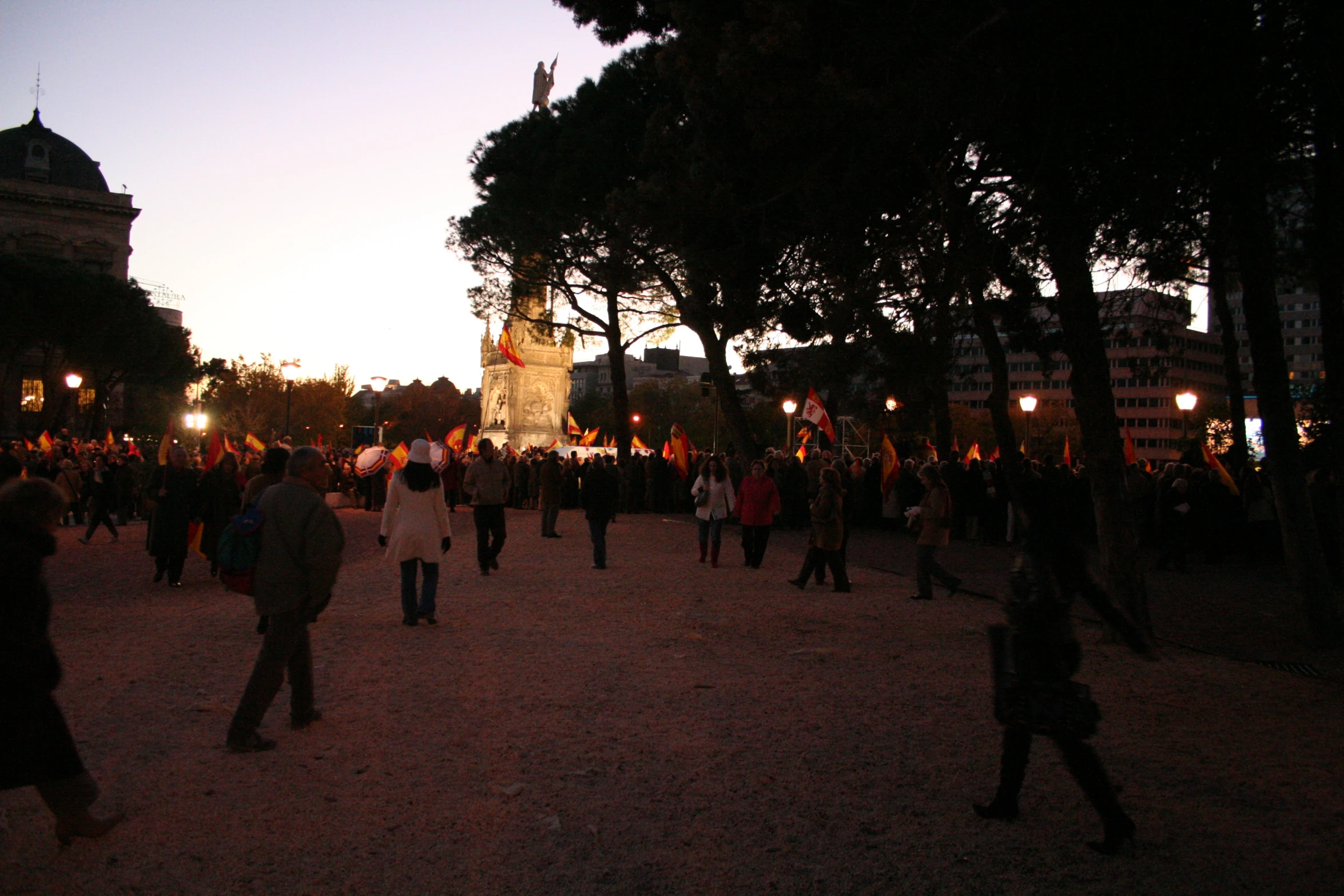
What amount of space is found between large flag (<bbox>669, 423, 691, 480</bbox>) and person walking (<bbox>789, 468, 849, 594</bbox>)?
15070mm

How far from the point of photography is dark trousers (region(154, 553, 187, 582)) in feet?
40.2

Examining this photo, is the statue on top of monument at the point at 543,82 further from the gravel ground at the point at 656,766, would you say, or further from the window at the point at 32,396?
the gravel ground at the point at 656,766

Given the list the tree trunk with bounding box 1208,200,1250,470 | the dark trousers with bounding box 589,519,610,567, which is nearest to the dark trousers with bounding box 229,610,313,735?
the dark trousers with bounding box 589,519,610,567

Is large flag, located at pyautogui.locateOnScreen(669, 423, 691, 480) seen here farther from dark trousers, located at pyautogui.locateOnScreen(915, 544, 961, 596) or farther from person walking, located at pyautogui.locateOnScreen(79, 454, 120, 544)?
dark trousers, located at pyautogui.locateOnScreen(915, 544, 961, 596)

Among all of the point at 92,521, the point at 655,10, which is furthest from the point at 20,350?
the point at 655,10

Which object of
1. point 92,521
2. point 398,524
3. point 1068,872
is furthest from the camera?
point 92,521

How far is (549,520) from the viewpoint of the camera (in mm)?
20750

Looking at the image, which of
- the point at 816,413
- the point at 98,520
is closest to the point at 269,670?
the point at 98,520

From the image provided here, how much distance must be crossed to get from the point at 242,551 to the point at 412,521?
3712 millimetres

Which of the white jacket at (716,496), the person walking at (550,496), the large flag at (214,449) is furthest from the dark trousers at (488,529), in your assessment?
the person walking at (550,496)

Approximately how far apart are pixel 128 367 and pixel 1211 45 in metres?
53.5

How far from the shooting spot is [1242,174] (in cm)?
869

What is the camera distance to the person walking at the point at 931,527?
37.9ft

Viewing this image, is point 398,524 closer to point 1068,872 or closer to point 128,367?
point 1068,872
